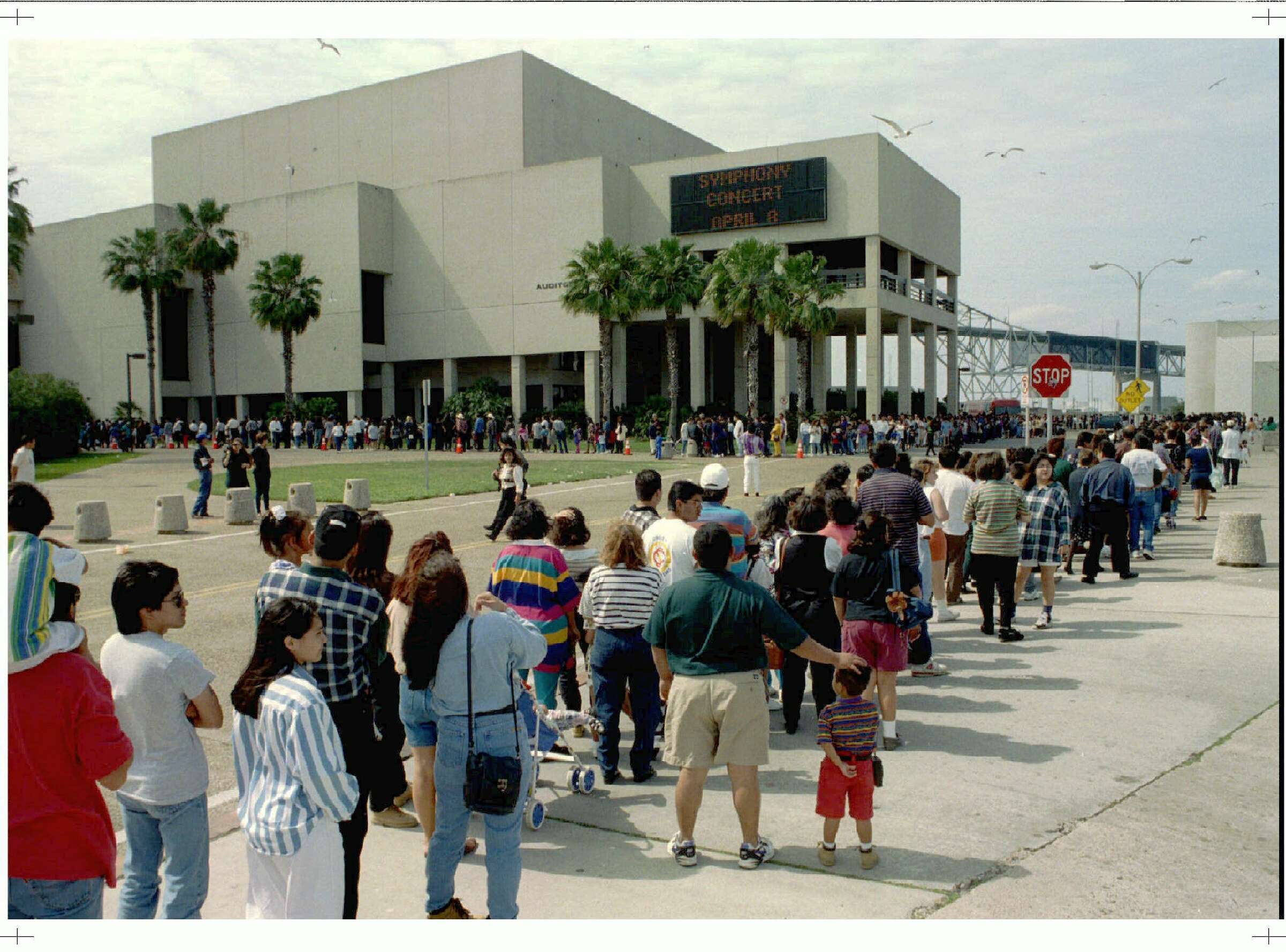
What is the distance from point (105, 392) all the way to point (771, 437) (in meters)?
45.7

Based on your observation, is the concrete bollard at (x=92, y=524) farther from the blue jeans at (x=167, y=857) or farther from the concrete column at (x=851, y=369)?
the concrete column at (x=851, y=369)

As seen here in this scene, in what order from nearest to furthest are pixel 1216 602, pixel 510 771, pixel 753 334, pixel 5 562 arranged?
1. pixel 5 562
2. pixel 510 771
3. pixel 1216 602
4. pixel 753 334

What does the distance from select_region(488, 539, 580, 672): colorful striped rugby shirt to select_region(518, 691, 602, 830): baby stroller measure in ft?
1.27

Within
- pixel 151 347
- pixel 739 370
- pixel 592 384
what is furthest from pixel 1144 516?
pixel 151 347

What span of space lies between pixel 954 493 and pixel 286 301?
51.4 metres

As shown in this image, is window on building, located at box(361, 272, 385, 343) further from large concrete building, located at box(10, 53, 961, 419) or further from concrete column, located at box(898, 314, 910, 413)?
concrete column, located at box(898, 314, 910, 413)

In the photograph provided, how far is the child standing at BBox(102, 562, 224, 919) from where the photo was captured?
3.67 m

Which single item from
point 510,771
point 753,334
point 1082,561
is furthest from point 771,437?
point 510,771

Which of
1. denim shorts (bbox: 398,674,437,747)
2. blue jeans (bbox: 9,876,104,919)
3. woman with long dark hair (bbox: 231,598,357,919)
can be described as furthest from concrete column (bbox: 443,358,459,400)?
blue jeans (bbox: 9,876,104,919)

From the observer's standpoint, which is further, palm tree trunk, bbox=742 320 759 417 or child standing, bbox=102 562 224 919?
palm tree trunk, bbox=742 320 759 417

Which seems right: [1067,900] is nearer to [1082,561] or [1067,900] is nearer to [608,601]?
[608,601]

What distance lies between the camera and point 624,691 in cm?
621

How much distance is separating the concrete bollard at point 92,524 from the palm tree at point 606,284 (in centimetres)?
3132

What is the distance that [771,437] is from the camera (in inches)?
1726
